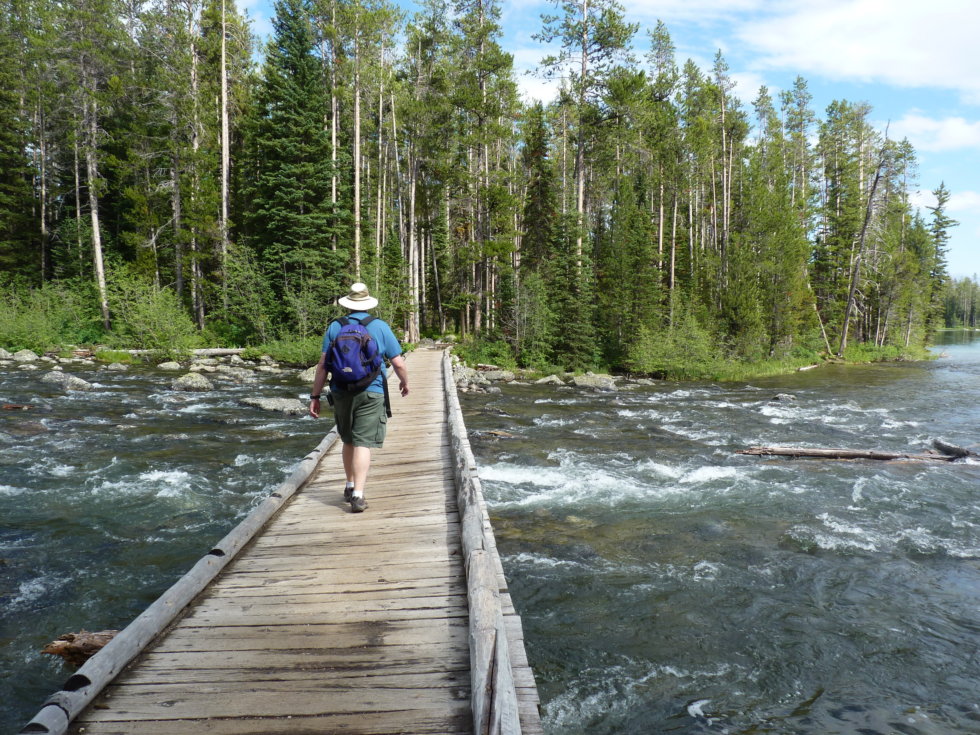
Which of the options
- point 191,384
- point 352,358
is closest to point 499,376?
point 191,384

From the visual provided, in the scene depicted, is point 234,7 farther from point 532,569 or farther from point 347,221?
point 532,569

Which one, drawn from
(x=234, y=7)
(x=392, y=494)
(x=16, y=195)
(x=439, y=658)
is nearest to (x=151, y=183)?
(x=16, y=195)

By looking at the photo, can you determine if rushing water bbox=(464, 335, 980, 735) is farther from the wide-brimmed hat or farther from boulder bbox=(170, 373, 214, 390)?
boulder bbox=(170, 373, 214, 390)

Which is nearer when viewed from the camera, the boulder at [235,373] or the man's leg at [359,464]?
the man's leg at [359,464]

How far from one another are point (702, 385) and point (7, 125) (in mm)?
37209

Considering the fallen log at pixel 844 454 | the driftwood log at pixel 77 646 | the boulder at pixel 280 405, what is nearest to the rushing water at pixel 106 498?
the boulder at pixel 280 405

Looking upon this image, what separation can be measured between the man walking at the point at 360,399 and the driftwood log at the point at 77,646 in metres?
2.13

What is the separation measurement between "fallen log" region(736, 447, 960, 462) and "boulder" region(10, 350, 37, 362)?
24024 mm

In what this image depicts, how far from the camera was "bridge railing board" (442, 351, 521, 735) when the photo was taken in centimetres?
222

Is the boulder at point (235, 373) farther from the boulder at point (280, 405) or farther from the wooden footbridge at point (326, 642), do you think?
the wooden footbridge at point (326, 642)

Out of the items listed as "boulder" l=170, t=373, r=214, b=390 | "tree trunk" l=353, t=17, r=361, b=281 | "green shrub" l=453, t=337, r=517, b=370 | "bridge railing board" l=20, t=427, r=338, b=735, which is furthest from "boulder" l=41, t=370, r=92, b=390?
"bridge railing board" l=20, t=427, r=338, b=735

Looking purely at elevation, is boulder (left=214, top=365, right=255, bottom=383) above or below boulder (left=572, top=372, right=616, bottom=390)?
above

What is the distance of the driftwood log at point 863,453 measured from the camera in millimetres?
10555

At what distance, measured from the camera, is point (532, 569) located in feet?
20.3
